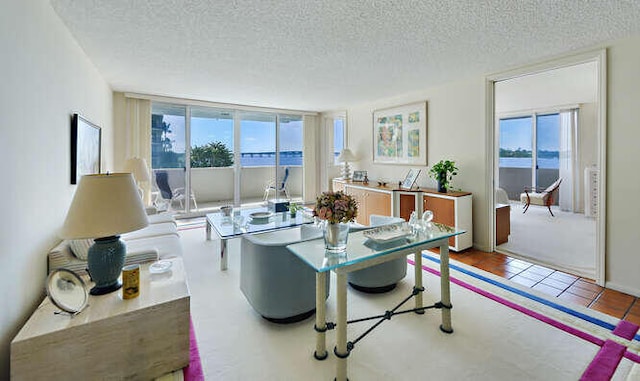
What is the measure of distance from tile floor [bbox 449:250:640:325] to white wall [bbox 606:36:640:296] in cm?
20

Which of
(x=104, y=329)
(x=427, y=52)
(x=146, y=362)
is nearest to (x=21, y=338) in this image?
(x=104, y=329)

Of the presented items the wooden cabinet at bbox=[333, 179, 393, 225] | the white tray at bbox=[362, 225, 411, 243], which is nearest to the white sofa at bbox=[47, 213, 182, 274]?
the white tray at bbox=[362, 225, 411, 243]

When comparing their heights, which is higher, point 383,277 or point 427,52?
point 427,52

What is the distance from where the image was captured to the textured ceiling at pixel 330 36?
213 centimetres

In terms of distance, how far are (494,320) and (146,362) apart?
2.42 meters

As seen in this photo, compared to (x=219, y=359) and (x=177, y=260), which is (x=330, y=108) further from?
(x=219, y=359)

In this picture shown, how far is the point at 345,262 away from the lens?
163 cm

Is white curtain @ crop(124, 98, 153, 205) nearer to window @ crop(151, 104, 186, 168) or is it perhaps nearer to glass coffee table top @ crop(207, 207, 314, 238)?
window @ crop(151, 104, 186, 168)

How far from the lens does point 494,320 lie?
Result: 2.21m

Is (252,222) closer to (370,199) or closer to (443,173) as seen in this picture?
(370,199)

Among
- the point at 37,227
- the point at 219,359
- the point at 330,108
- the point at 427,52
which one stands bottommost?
the point at 219,359

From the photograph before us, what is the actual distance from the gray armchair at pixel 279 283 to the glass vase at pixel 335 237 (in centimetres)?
39

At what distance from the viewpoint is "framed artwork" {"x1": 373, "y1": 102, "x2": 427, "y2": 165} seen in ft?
15.3

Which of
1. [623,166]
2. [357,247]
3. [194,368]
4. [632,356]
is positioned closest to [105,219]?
[194,368]
